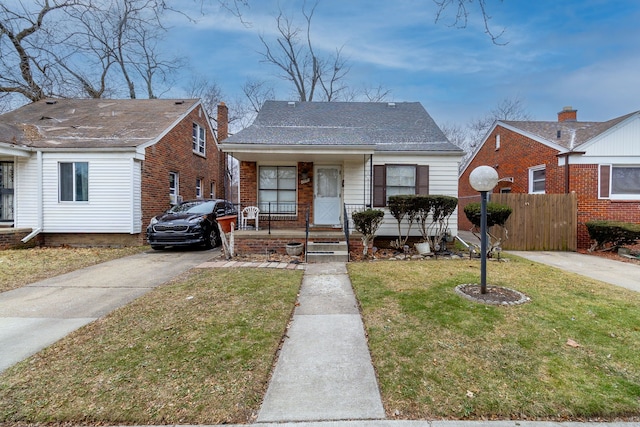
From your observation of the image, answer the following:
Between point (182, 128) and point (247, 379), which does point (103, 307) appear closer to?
point (247, 379)

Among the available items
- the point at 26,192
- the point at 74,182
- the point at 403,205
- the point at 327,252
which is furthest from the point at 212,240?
the point at 26,192

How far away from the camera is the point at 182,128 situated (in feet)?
43.6

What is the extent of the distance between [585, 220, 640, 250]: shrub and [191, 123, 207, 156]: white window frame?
53.6ft

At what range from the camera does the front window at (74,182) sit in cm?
991

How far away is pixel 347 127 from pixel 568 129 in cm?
930

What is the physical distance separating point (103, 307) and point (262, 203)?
241 inches

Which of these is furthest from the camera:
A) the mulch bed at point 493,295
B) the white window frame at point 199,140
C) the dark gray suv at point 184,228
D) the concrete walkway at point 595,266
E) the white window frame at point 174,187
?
the white window frame at point 199,140

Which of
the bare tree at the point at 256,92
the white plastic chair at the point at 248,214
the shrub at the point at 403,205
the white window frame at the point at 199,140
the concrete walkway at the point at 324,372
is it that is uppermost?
the bare tree at the point at 256,92

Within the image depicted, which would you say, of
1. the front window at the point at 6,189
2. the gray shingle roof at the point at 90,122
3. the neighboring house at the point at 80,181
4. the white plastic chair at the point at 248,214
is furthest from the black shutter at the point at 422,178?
the front window at the point at 6,189

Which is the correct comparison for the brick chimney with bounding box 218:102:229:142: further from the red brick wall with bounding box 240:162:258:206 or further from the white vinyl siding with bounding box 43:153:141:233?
the red brick wall with bounding box 240:162:258:206

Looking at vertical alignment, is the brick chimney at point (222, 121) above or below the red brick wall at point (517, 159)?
above

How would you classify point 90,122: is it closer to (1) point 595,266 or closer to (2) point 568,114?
(1) point 595,266

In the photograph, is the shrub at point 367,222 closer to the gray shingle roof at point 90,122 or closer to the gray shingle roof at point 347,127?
the gray shingle roof at point 347,127

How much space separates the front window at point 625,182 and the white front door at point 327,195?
938 centimetres
